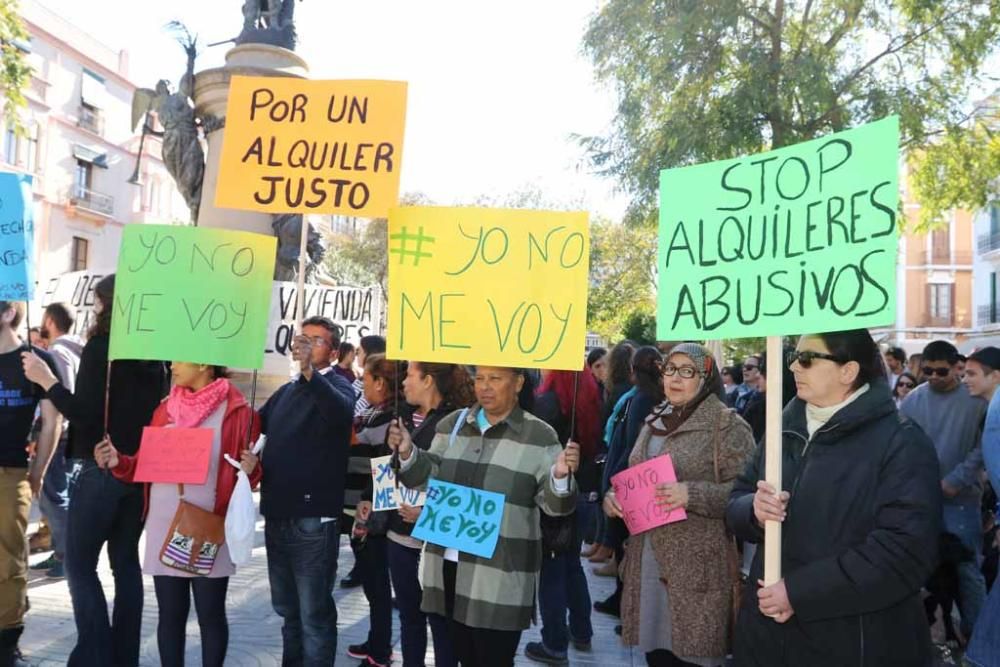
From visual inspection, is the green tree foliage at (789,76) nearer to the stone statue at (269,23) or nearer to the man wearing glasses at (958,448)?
the stone statue at (269,23)

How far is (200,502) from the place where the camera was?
3754mm

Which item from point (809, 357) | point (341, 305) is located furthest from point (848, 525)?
point (341, 305)

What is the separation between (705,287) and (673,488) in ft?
2.92

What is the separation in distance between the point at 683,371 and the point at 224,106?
898 centimetres

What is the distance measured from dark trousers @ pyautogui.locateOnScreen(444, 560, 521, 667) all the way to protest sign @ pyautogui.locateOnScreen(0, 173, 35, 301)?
2419mm

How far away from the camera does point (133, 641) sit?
13.5ft

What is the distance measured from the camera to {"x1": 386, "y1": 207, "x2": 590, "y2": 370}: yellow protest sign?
3.30m

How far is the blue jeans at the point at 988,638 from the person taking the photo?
8.91 feet

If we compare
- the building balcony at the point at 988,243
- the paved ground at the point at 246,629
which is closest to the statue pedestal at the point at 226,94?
the paved ground at the point at 246,629

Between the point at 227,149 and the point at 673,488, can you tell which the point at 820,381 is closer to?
the point at 673,488

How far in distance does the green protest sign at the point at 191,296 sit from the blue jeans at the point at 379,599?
53.3 inches

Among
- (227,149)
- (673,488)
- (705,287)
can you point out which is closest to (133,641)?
(227,149)

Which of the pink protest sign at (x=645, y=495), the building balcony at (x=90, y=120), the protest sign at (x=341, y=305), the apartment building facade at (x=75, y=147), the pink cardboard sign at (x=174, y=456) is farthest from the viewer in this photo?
the building balcony at (x=90, y=120)

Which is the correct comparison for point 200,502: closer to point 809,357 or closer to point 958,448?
point 809,357
